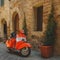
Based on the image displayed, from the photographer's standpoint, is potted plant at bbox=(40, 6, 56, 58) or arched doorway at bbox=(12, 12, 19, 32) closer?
potted plant at bbox=(40, 6, 56, 58)

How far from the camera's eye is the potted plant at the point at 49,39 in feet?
32.4

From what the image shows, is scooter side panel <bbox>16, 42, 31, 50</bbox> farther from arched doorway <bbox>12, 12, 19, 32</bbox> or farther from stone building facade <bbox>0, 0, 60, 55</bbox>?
arched doorway <bbox>12, 12, 19, 32</bbox>

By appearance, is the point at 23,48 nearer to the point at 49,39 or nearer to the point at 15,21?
the point at 49,39

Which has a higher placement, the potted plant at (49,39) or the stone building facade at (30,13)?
the stone building facade at (30,13)

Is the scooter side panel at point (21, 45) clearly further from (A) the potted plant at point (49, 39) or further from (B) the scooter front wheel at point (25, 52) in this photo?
(A) the potted plant at point (49, 39)

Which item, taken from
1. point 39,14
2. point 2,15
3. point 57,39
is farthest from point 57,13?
point 2,15

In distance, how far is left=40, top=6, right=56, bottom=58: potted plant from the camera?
32.4 ft

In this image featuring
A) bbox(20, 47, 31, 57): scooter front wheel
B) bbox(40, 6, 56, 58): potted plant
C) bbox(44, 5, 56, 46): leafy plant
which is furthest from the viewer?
bbox(20, 47, 31, 57): scooter front wheel

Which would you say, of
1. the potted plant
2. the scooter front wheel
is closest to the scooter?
the scooter front wheel

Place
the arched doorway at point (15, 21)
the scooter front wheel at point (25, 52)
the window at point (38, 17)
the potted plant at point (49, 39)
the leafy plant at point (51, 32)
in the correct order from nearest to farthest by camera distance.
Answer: the potted plant at point (49, 39) → the leafy plant at point (51, 32) → the scooter front wheel at point (25, 52) → the window at point (38, 17) → the arched doorway at point (15, 21)

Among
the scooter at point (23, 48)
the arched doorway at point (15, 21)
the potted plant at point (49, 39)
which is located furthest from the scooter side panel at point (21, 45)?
the arched doorway at point (15, 21)

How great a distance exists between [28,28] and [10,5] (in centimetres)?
465

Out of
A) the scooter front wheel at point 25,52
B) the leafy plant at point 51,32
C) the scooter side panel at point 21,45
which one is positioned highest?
the leafy plant at point 51,32

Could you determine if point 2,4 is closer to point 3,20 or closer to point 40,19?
point 3,20
